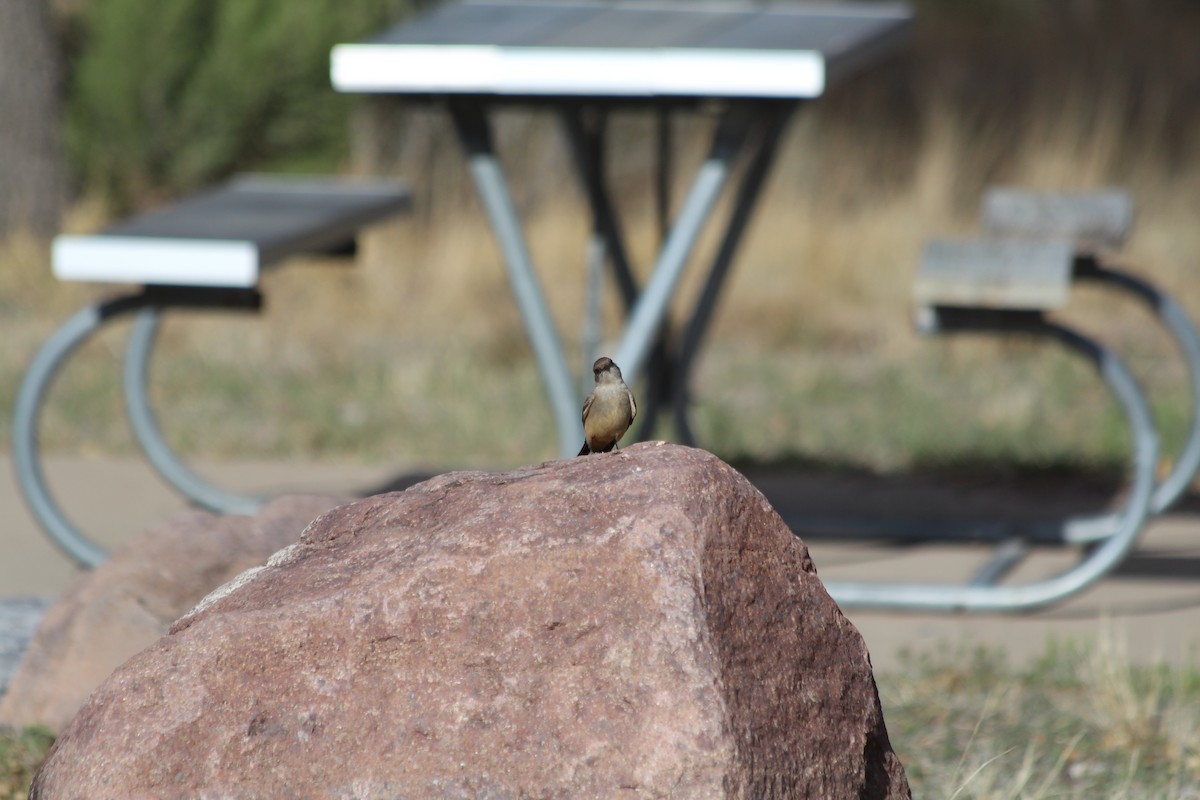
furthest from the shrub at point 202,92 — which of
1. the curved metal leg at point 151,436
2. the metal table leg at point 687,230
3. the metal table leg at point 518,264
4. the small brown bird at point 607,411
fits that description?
the small brown bird at point 607,411

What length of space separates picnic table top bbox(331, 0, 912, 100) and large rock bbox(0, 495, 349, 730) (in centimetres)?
135

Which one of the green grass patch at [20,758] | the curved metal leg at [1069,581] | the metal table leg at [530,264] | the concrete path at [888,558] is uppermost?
the metal table leg at [530,264]

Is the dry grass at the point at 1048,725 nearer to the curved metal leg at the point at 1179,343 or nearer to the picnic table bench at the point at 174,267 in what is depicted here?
the curved metal leg at the point at 1179,343

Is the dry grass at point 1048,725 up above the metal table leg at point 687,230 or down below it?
below

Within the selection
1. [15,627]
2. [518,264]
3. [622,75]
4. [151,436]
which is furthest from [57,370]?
[622,75]

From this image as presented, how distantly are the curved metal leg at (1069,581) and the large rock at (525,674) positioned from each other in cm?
196

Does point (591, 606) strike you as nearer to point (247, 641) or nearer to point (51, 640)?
point (247, 641)

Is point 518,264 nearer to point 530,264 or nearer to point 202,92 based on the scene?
point 530,264

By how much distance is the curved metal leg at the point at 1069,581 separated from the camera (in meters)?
4.01

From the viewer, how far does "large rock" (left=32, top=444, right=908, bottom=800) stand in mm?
1955

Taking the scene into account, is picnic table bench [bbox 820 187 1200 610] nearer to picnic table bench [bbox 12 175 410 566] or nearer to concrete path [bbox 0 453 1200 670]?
concrete path [bbox 0 453 1200 670]

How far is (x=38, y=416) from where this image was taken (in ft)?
14.1

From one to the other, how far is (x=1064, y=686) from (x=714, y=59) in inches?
70.6

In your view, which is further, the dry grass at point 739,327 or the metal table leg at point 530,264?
the dry grass at point 739,327
